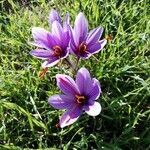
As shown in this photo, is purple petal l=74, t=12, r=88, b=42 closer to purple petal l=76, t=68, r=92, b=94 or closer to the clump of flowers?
the clump of flowers

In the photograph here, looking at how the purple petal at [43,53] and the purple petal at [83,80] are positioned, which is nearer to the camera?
the purple petal at [83,80]

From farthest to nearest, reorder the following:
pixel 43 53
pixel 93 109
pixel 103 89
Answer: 1. pixel 103 89
2. pixel 43 53
3. pixel 93 109

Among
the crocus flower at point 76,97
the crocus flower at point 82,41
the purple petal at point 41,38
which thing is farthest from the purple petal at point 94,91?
the purple petal at point 41,38

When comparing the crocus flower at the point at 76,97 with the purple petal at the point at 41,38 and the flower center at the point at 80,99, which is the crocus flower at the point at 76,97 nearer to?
the flower center at the point at 80,99

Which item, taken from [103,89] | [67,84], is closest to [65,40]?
[67,84]

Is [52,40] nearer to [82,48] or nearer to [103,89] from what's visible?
[82,48]

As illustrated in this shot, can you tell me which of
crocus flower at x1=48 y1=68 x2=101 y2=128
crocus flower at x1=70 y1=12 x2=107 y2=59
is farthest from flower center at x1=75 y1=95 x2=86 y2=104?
crocus flower at x1=70 y1=12 x2=107 y2=59
